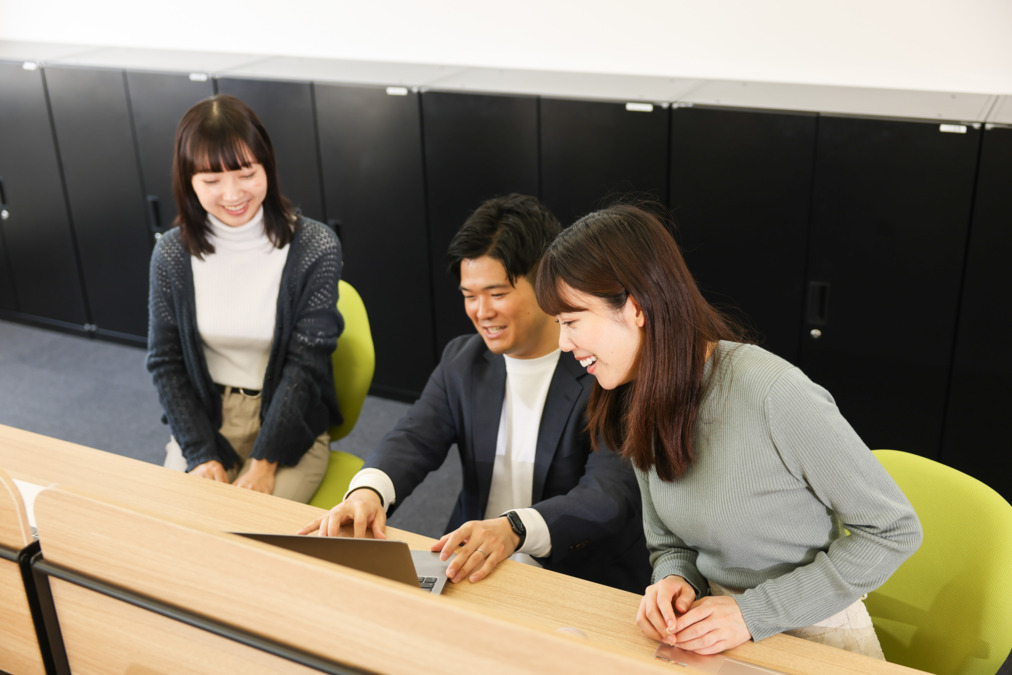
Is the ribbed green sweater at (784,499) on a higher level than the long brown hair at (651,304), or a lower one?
lower

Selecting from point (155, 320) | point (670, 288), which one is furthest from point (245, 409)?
point (670, 288)

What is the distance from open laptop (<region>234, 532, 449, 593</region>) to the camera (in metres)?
1.33

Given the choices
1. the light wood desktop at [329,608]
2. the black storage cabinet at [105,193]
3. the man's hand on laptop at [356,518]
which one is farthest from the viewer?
the black storage cabinet at [105,193]

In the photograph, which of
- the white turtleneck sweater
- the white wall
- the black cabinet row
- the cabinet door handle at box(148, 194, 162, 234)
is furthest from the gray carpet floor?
the white wall

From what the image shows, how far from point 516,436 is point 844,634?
0.80 metres

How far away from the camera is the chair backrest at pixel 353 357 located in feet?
8.18

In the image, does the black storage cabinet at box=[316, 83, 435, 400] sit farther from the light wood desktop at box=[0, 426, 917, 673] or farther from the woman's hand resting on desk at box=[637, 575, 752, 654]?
the woman's hand resting on desk at box=[637, 575, 752, 654]

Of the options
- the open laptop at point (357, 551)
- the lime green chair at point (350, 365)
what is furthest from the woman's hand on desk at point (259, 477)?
the open laptop at point (357, 551)

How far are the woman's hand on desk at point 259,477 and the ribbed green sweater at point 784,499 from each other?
45.8 inches

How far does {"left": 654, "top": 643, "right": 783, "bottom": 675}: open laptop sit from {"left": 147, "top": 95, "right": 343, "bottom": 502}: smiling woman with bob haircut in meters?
1.24

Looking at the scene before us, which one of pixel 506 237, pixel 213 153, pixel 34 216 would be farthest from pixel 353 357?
pixel 34 216

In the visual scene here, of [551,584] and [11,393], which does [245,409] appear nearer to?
[551,584]

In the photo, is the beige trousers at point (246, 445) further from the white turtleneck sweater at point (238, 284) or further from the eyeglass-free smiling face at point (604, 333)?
the eyeglass-free smiling face at point (604, 333)

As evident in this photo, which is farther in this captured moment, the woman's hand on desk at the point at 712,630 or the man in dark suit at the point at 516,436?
the man in dark suit at the point at 516,436
